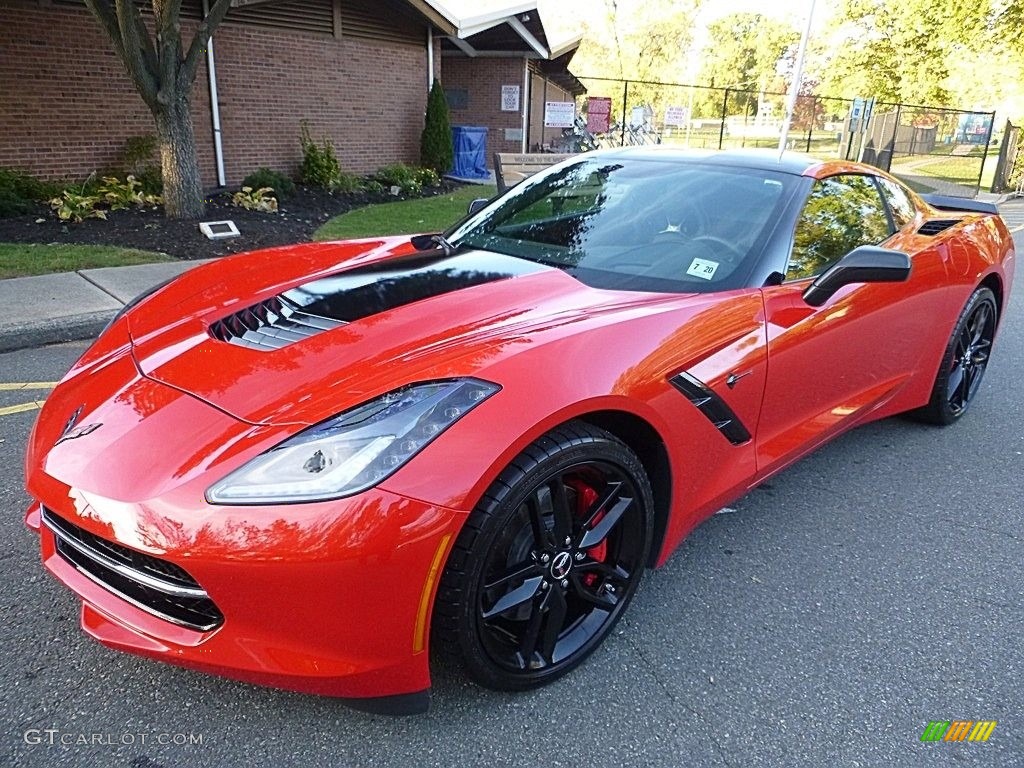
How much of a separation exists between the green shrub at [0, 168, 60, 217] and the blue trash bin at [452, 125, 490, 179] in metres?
8.48

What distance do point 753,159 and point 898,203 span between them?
1065mm

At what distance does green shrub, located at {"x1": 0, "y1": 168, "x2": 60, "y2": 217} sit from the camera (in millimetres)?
8484

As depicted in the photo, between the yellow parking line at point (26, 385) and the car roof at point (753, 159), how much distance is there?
333 centimetres

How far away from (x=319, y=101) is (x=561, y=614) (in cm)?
1251

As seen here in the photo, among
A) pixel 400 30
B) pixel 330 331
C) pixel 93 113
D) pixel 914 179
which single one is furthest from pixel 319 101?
pixel 914 179

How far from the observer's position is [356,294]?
2529 mm

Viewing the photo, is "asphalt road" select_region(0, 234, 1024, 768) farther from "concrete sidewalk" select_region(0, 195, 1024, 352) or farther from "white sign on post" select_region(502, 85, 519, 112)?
"white sign on post" select_region(502, 85, 519, 112)

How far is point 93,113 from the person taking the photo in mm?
9969

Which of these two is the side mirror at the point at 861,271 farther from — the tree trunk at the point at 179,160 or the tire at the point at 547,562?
the tree trunk at the point at 179,160

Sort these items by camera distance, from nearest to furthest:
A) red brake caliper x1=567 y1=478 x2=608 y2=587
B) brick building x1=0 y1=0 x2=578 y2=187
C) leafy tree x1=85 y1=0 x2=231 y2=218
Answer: red brake caliper x1=567 y1=478 x2=608 y2=587 < leafy tree x1=85 y1=0 x2=231 y2=218 < brick building x1=0 y1=0 x2=578 y2=187

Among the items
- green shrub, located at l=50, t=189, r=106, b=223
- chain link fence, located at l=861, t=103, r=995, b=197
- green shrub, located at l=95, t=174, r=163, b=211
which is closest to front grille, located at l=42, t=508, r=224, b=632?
green shrub, located at l=50, t=189, r=106, b=223

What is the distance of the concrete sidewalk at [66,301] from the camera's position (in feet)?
16.2

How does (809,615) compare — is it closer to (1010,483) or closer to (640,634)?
(640,634)

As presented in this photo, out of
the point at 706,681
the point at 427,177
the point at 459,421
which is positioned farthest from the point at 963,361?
the point at 427,177
